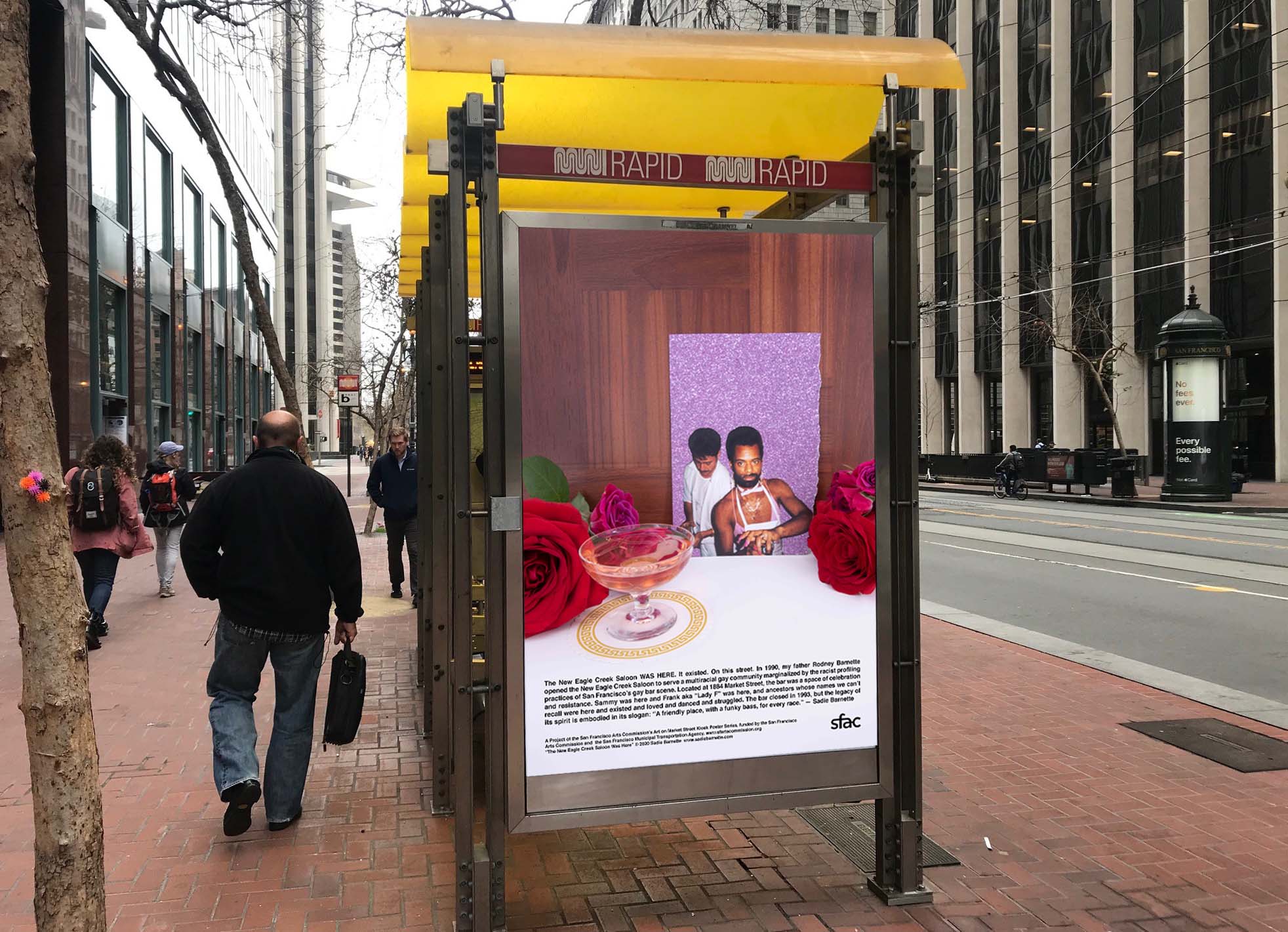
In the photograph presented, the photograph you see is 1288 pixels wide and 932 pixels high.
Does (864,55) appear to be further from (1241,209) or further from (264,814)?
(1241,209)

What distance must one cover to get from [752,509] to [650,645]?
64 centimetres

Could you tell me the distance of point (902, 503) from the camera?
13.8ft

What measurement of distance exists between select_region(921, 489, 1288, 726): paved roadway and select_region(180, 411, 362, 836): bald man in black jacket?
5.81 metres

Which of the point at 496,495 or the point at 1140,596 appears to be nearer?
the point at 496,495

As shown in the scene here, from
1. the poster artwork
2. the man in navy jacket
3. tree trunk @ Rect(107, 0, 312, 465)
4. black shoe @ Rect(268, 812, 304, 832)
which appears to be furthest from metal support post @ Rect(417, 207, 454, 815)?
tree trunk @ Rect(107, 0, 312, 465)

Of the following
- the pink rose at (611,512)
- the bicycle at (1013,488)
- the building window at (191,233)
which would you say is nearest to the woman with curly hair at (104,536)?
the pink rose at (611,512)

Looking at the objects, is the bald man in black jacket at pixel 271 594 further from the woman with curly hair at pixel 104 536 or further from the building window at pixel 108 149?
the building window at pixel 108 149

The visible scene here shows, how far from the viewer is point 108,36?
73.3 ft

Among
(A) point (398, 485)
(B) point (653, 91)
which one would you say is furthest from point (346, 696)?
(A) point (398, 485)

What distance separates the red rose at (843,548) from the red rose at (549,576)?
A: 0.91 m

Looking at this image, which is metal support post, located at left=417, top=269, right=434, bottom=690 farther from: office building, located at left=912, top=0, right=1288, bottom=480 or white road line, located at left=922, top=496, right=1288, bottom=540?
office building, located at left=912, top=0, right=1288, bottom=480

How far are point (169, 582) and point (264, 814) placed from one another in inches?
332

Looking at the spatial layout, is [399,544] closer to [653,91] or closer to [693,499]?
[653,91]

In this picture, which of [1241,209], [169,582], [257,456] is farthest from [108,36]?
[1241,209]
